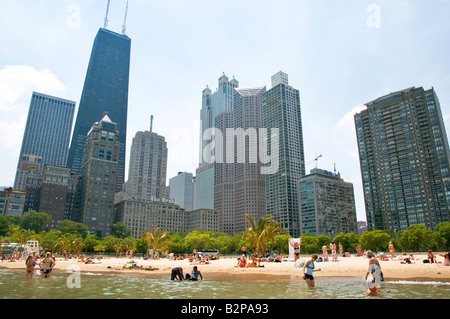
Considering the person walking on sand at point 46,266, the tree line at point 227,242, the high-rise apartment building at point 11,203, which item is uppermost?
the high-rise apartment building at point 11,203

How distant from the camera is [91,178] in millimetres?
181250

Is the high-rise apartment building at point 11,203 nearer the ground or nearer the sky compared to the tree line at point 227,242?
nearer the sky

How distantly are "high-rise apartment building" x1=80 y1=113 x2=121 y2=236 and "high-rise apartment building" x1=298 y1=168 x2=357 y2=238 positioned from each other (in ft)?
397

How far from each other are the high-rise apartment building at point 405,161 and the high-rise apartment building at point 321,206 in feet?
82.1

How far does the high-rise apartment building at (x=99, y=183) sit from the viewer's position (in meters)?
176

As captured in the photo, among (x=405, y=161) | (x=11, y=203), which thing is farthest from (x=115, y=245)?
(x=405, y=161)

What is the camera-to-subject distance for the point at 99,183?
183 metres

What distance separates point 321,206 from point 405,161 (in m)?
53.8

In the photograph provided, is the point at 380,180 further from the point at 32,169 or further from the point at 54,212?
the point at 32,169

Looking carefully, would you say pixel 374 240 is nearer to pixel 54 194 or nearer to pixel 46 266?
pixel 46 266

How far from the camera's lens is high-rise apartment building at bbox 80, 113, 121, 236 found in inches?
6944

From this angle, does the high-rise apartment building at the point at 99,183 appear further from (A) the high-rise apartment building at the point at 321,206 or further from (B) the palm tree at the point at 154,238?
(B) the palm tree at the point at 154,238

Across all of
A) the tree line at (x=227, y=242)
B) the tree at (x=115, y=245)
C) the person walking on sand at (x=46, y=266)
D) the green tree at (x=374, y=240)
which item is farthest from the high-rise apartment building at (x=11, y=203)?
the green tree at (x=374, y=240)
